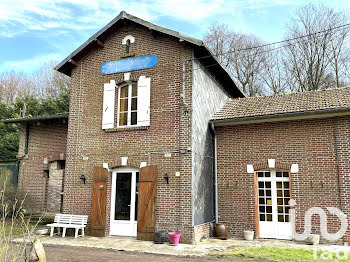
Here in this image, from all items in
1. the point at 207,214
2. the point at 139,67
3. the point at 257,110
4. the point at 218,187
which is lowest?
the point at 207,214

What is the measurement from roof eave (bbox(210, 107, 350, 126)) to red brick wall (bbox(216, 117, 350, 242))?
7.4 inches

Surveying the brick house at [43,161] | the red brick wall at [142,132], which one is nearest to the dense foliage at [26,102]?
the brick house at [43,161]

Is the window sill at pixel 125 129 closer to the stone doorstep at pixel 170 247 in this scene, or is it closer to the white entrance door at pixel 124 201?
the white entrance door at pixel 124 201

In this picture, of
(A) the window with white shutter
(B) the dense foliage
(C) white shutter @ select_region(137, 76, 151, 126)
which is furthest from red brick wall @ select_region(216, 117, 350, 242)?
(B) the dense foliage

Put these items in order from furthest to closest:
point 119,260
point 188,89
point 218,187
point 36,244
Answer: point 218,187
point 188,89
point 119,260
point 36,244

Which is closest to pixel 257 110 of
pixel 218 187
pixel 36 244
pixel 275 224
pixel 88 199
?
pixel 218 187

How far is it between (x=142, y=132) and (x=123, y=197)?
2132mm

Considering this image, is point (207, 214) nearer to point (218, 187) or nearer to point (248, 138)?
point (218, 187)

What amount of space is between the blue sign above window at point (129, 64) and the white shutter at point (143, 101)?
461 mm

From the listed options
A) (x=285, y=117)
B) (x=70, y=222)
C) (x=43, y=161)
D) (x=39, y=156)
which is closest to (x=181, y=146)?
(x=285, y=117)

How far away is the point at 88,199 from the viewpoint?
10.4m

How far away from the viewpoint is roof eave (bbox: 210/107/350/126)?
30.0ft

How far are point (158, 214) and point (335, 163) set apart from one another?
17.4ft

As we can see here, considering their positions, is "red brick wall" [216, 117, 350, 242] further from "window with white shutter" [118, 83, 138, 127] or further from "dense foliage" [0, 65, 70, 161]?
"dense foliage" [0, 65, 70, 161]
